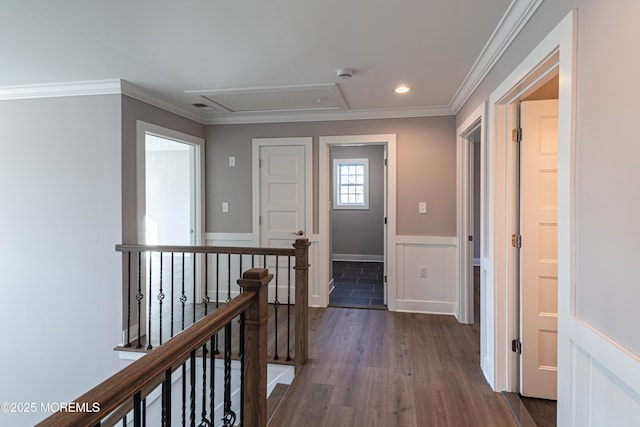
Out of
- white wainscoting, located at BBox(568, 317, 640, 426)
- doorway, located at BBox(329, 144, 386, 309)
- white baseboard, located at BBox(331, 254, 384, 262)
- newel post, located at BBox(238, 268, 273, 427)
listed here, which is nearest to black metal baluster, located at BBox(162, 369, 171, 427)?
newel post, located at BBox(238, 268, 273, 427)

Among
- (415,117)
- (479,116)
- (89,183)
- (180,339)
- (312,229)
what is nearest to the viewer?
(180,339)

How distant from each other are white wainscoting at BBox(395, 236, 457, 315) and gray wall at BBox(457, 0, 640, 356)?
2.69m

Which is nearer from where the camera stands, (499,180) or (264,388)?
(264,388)

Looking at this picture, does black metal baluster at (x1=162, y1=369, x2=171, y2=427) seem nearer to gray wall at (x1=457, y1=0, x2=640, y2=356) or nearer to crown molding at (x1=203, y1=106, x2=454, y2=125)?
gray wall at (x1=457, y1=0, x2=640, y2=356)

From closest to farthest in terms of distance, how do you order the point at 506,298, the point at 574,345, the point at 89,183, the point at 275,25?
the point at 574,345, the point at 275,25, the point at 506,298, the point at 89,183

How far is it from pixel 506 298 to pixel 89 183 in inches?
145

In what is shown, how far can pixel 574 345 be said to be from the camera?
1.33 metres

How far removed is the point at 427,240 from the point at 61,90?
4.12m

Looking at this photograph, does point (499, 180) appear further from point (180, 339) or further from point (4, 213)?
point (4, 213)

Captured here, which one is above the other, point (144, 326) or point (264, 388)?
point (264, 388)

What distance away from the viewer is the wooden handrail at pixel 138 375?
2.10 ft

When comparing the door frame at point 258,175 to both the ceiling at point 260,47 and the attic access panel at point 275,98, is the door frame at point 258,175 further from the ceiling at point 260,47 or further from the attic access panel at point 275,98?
the ceiling at point 260,47

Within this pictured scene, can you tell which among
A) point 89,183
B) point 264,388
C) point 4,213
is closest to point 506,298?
point 264,388

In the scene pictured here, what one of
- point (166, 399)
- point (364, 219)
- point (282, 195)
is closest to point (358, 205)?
point (364, 219)
